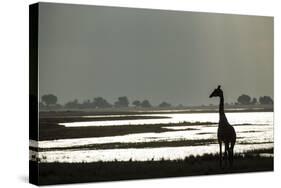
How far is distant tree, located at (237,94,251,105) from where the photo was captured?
12.2 meters

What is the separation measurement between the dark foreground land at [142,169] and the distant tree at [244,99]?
33.2 inches

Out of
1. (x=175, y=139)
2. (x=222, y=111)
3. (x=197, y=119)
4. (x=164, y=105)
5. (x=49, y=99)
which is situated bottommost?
(x=175, y=139)

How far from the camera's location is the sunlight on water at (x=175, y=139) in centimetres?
1069

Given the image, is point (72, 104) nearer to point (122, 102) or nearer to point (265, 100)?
point (122, 102)

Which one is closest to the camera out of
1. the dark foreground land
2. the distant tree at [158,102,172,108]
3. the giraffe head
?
the dark foreground land

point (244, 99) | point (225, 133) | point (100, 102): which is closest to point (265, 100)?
point (244, 99)

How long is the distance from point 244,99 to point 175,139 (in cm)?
150

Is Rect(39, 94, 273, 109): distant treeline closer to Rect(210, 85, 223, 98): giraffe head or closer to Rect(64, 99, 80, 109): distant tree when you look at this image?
Rect(64, 99, 80, 109): distant tree

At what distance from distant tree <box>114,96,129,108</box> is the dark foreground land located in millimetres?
855

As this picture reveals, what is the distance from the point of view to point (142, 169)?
1127cm

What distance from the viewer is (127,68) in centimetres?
1117

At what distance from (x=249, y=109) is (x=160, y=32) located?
212cm

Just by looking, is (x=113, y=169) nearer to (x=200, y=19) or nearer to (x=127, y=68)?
(x=127, y=68)

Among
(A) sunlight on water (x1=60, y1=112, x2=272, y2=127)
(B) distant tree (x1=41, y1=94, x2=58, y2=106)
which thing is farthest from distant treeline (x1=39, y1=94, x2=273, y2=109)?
(A) sunlight on water (x1=60, y1=112, x2=272, y2=127)
